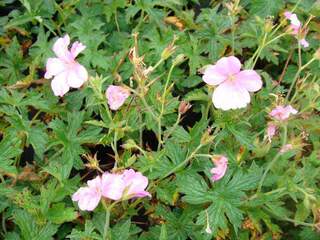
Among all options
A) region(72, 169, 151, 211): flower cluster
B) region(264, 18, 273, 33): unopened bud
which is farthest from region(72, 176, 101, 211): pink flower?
region(264, 18, 273, 33): unopened bud

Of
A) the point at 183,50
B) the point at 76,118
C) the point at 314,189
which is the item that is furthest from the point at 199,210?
the point at 183,50

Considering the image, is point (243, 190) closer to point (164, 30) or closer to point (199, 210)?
point (199, 210)

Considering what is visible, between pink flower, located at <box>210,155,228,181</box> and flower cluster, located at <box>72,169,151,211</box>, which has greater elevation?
flower cluster, located at <box>72,169,151,211</box>

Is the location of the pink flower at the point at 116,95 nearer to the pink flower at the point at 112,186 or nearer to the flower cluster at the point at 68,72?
the flower cluster at the point at 68,72

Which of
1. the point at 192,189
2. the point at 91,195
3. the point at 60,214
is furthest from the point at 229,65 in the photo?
the point at 60,214

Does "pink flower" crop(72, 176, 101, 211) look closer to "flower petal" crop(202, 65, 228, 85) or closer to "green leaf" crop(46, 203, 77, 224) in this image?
"green leaf" crop(46, 203, 77, 224)
